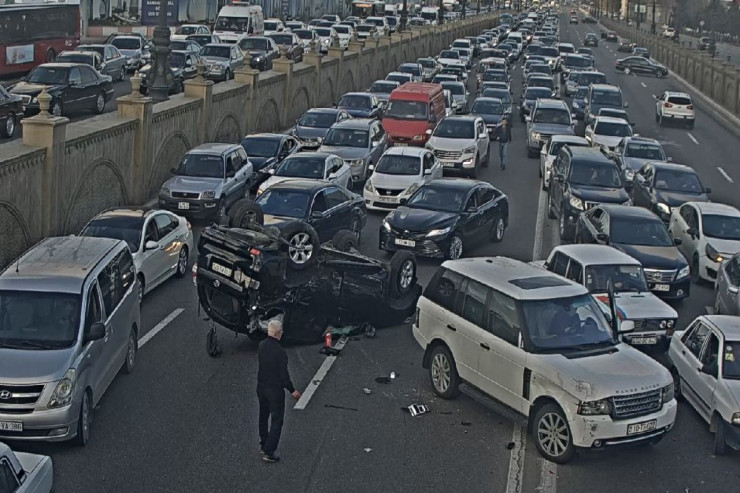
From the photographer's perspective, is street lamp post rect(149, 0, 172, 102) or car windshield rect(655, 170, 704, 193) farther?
street lamp post rect(149, 0, 172, 102)

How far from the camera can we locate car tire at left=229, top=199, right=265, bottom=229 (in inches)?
746

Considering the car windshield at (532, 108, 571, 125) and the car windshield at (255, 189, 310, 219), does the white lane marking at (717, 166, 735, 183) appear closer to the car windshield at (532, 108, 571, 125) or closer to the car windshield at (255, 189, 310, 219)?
the car windshield at (532, 108, 571, 125)

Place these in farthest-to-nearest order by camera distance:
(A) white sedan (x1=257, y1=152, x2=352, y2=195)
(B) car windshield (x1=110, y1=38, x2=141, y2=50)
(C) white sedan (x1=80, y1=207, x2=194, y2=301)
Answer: (B) car windshield (x1=110, y1=38, x2=141, y2=50) < (A) white sedan (x1=257, y1=152, x2=352, y2=195) < (C) white sedan (x1=80, y1=207, x2=194, y2=301)

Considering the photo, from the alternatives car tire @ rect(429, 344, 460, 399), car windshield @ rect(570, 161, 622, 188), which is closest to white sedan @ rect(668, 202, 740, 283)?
car windshield @ rect(570, 161, 622, 188)

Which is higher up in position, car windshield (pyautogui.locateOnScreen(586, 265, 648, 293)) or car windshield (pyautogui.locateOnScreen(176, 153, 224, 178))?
car windshield (pyautogui.locateOnScreen(176, 153, 224, 178))

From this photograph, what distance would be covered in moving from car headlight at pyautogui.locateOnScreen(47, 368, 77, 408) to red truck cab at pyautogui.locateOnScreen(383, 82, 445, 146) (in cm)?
2343

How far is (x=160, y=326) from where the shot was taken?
17.2 metres

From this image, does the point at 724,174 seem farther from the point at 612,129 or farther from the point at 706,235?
the point at 706,235

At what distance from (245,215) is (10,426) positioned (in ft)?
26.2

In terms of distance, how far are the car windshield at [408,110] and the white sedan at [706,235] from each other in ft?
44.4

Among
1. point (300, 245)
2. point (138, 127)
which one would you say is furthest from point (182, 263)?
point (138, 127)

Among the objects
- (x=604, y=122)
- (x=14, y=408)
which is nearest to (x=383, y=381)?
(x=14, y=408)

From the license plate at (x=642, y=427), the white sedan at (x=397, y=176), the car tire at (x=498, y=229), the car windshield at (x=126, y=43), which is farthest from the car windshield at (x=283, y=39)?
the license plate at (x=642, y=427)

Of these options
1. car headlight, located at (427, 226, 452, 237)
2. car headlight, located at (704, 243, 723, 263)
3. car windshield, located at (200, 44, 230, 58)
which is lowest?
car headlight, located at (704, 243, 723, 263)
